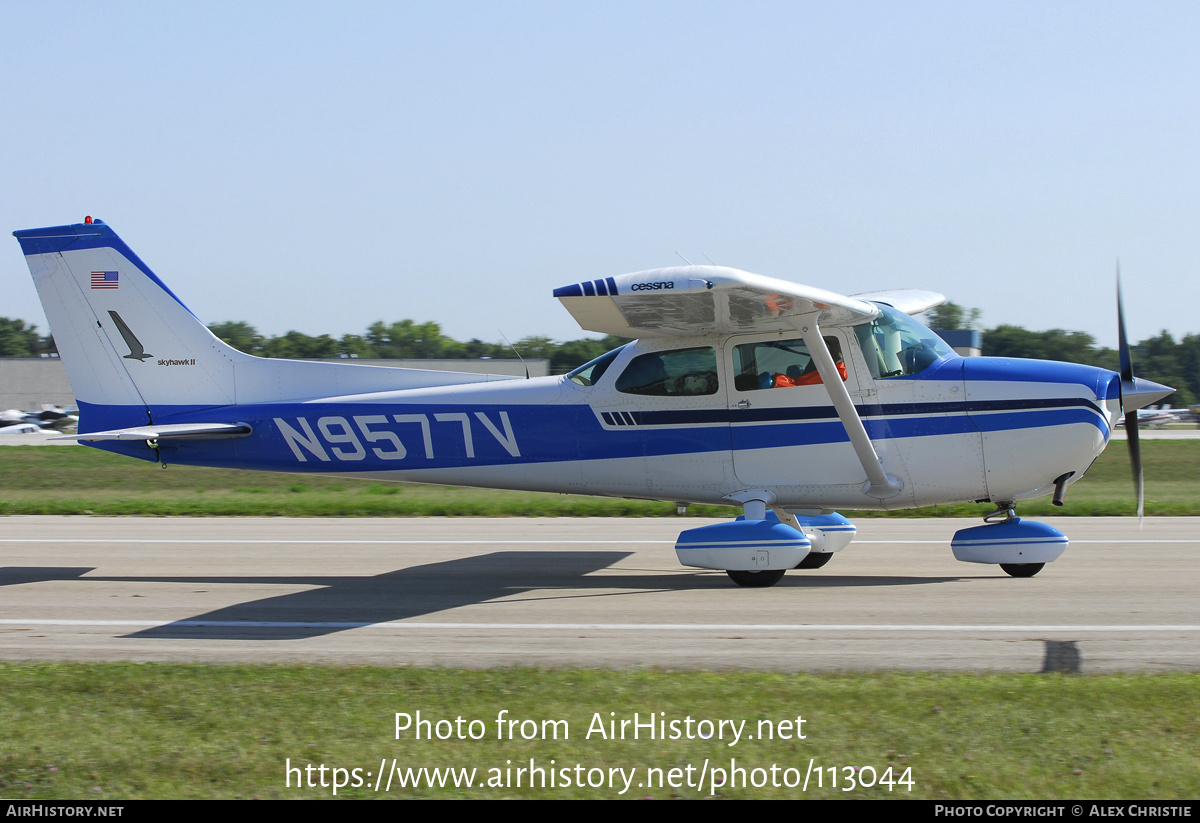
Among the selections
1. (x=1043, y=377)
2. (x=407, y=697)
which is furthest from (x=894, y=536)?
(x=407, y=697)

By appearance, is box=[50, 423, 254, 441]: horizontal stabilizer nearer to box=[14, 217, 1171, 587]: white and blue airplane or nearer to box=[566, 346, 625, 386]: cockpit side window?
box=[14, 217, 1171, 587]: white and blue airplane

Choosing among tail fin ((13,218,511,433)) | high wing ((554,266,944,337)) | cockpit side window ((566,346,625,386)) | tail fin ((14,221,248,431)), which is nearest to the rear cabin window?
high wing ((554,266,944,337))

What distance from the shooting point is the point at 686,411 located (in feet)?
28.3

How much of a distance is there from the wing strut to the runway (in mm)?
853

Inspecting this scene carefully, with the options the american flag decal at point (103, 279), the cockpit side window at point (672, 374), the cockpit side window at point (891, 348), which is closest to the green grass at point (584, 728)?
the cockpit side window at point (891, 348)

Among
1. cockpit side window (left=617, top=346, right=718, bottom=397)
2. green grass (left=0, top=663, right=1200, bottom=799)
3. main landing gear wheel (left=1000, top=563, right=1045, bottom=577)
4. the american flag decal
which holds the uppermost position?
the american flag decal

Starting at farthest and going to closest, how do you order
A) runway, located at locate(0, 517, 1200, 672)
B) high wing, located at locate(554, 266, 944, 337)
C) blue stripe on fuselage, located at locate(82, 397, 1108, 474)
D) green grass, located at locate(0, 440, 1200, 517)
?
green grass, located at locate(0, 440, 1200, 517), blue stripe on fuselage, located at locate(82, 397, 1108, 474), high wing, located at locate(554, 266, 944, 337), runway, located at locate(0, 517, 1200, 672)

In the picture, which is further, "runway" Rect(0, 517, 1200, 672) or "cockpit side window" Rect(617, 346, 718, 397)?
"cockpit side window" Rect(617, 346, 718, 397)

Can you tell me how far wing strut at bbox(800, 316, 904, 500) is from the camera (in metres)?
7.79

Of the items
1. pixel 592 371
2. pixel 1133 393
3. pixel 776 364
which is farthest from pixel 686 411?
pixel 1133 393

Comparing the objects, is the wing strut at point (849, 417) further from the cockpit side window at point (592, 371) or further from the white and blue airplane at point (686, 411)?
the cockpit side window at point (592, 371)

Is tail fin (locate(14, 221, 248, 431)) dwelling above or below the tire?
above

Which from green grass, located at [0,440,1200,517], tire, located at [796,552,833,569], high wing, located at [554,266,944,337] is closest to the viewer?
high wing, located at [554,266,944,337]

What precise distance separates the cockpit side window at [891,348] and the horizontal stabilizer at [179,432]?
587cm
